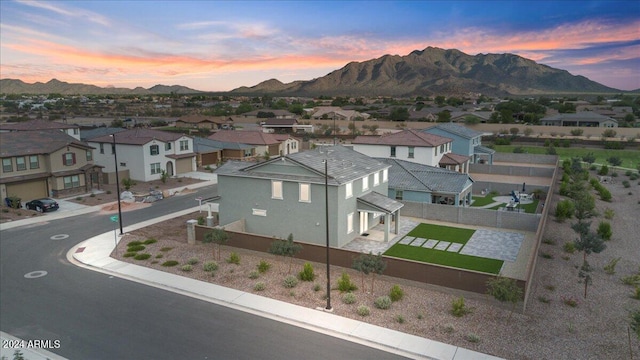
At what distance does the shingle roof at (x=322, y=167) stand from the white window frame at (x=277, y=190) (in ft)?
1.34

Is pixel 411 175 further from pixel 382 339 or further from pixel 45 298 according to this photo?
pixel 45 298

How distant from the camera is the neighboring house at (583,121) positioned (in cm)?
9741

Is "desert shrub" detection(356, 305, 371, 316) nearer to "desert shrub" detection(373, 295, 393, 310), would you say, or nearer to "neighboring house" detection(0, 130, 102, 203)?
"desert shrub" detection(373, 295, 393, 310)

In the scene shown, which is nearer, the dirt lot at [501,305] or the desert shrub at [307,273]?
the dirt lot at [501,305]

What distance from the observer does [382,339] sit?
17219 mm

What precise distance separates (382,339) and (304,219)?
39.2 ft

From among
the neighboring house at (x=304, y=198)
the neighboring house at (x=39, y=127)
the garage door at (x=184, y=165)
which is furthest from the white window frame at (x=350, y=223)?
the neighboring house at (x=39, y=127)

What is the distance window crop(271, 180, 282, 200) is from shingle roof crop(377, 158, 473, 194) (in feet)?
43.8

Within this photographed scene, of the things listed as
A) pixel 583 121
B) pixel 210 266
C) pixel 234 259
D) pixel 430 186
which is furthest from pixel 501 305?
pixel 583 121

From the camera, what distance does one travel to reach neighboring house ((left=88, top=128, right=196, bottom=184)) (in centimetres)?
5053

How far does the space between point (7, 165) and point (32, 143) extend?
4494 mm

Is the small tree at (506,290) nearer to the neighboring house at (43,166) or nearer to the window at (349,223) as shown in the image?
the window at (349,223)

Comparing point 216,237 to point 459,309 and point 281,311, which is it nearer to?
point 281,311

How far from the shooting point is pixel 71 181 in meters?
44.2
